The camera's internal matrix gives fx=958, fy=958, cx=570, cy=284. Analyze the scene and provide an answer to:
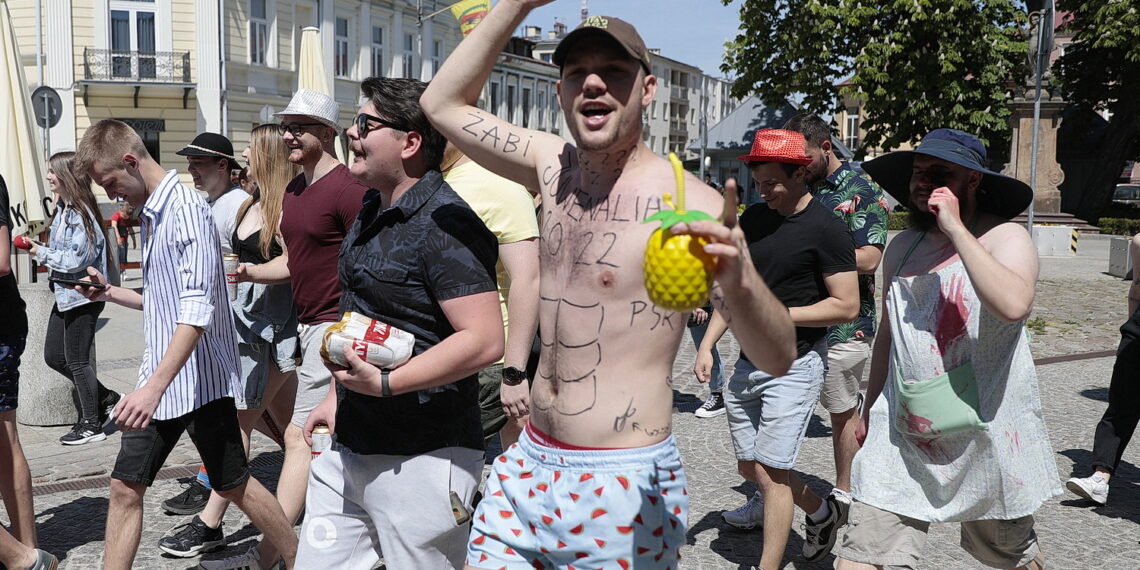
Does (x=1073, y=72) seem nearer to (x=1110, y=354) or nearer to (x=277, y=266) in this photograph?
(x=1110, y=354)

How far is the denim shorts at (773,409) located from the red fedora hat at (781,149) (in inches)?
33.5

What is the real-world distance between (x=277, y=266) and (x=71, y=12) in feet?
92.9

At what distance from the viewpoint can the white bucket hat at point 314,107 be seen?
4426 millimetres

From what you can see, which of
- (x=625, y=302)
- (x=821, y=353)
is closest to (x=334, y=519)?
(x=625, y=302)

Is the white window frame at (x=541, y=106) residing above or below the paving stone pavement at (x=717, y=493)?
above

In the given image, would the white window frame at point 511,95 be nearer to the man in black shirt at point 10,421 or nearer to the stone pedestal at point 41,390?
the stone pedestal at point 41,390

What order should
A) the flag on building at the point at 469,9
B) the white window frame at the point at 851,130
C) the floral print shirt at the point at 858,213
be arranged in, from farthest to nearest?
1. the white window frame at the point at 851,130
2. the flag on building at the point at 469,9
3. the floral print shirt at the point at 858,213

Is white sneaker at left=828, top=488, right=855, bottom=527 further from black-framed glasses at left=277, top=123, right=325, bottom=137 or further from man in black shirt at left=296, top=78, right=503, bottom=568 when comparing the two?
black-framed glasses at left=277, top=123, right=325, bottom=137

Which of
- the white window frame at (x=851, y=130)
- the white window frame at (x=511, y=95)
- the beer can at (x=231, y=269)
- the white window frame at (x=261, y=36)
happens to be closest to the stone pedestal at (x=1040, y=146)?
the white window frame at (x=261, y=36)

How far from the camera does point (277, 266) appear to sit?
4676 millimetres

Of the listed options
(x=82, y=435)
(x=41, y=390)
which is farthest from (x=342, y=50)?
(x=82, y=435)

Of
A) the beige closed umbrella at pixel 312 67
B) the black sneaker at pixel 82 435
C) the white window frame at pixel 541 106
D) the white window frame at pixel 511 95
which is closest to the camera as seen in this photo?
the black sneaker at pixel 82 435

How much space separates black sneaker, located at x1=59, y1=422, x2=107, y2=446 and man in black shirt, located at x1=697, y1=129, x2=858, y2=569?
441 centimetres

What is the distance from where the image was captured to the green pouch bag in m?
3.09
